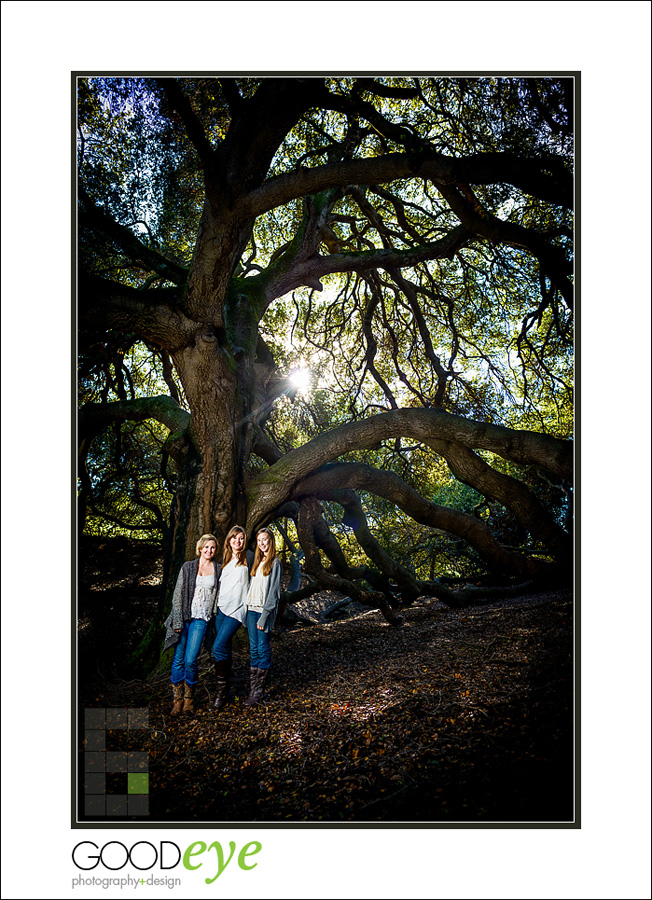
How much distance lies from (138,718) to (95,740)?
0.23 metres

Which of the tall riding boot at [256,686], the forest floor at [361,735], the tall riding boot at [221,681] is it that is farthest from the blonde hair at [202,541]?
the tall riding boot at [256,686]

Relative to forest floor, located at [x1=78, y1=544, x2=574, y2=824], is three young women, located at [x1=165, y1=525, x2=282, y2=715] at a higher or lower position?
higher

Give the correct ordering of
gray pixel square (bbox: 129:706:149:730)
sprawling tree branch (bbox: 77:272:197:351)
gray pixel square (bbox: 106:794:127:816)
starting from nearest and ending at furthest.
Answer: gray pixel square (bbox: 106:794:127:816)
gray pixel square (bbox: 129:706:149:730)
sprawling tree branch (bbox: 77:272:197:351)

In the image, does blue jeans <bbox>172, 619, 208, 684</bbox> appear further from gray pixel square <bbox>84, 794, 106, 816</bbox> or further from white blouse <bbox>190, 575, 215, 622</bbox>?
gray pixel square <bbox>84, 794, 106, 816</bbox>

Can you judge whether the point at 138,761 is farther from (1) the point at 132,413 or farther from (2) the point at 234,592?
(1) the point at 132,413

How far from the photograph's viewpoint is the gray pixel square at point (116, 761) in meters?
2.78

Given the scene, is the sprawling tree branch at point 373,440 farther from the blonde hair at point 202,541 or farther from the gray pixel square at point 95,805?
the gray pixel square at point 95,805

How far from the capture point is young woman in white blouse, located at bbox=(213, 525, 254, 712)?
3260 millimetres

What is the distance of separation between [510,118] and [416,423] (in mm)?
2274

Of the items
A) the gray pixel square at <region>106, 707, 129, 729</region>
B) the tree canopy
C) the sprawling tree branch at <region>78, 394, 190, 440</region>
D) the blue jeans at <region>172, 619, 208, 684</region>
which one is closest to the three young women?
the blue jeans at <region>172, 619, 208, 684</region>

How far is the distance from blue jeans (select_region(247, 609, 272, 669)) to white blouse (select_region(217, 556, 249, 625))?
0.16 feet
